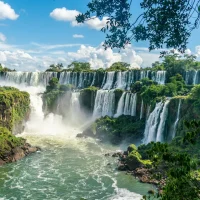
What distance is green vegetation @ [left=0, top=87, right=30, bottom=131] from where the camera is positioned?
93.4 feet

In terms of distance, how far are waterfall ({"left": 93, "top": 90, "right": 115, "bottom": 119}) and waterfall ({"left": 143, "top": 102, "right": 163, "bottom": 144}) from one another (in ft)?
23.3

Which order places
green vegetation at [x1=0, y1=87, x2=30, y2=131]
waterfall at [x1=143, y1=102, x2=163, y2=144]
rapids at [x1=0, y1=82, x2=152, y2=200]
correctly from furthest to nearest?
green vegetation at [x1=0, y1=87, x2=30, y2=131]
waterfall at [x1=143, y1=102, x2=163, y2=144]
rapids at [x1=0, y1=82, x2=152, y2=200]

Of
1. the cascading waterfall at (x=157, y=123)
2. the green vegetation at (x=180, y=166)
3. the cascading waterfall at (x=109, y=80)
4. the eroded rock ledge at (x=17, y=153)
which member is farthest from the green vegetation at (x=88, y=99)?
the green vegetation at (x=180, y=166)

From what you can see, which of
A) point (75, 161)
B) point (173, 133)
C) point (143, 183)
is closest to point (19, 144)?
point (75, 161)

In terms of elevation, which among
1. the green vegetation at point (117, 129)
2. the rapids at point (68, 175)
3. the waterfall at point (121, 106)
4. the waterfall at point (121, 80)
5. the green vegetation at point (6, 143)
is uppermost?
the waterfall at point (121, 80)

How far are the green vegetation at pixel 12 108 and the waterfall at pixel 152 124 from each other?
42.5 feet

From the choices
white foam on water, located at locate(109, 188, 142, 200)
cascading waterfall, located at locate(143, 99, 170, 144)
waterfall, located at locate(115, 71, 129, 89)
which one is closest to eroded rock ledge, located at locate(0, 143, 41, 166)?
white foam on water, located at locate(109, 188, 142, 200)

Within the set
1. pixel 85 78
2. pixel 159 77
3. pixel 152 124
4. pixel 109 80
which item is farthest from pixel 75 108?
pixel 152 124

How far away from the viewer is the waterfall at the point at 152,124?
1056 inches

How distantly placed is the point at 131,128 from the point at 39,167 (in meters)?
11.5

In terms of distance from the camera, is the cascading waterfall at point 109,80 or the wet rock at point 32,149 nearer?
the wet rock at point 32,149

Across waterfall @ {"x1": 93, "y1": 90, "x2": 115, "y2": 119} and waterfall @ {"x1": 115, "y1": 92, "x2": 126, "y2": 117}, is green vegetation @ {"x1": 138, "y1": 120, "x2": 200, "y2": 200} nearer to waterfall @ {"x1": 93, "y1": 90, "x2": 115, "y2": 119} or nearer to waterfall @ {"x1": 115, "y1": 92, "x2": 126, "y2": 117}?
waterfall @ {"x1": 115, "y1": 92, "x2": 126, "y2": 117}

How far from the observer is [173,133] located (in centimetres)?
2492

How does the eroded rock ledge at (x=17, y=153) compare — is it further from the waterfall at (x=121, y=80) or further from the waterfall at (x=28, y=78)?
the waterfall at (x=28, y=78)
